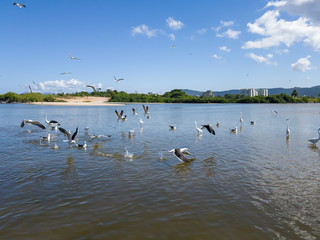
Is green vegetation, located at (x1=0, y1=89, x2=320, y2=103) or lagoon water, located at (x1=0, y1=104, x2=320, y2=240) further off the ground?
green vegetation, located at (x1=0, y1=89, x2=320, y2=103)

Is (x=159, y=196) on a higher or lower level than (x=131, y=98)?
lower

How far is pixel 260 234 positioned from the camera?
476 cm

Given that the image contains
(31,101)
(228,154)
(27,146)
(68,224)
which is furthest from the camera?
(31,101)

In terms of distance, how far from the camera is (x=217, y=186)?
7.30m

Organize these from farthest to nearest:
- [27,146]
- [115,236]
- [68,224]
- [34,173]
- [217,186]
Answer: [27,146] → [34,173] → [217,186] → [68,224] → [115,236]

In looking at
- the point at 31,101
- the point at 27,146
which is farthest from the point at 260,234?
the point at 31,101

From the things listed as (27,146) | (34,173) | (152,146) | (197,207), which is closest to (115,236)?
(197,207)

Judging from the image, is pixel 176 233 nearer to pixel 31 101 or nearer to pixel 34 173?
pixel 34 173

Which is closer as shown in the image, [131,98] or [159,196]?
[159,196]

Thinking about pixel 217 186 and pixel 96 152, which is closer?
pixel 217 186

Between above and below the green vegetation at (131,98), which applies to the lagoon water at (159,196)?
below

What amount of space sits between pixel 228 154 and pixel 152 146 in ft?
14.8

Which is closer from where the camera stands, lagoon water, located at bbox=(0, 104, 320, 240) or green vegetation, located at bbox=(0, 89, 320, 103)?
lagoon water, located at bbox=(0, 104, 320, 240)

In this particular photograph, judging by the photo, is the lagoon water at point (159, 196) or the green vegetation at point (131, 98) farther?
the green vegetation at point (131, 98)
